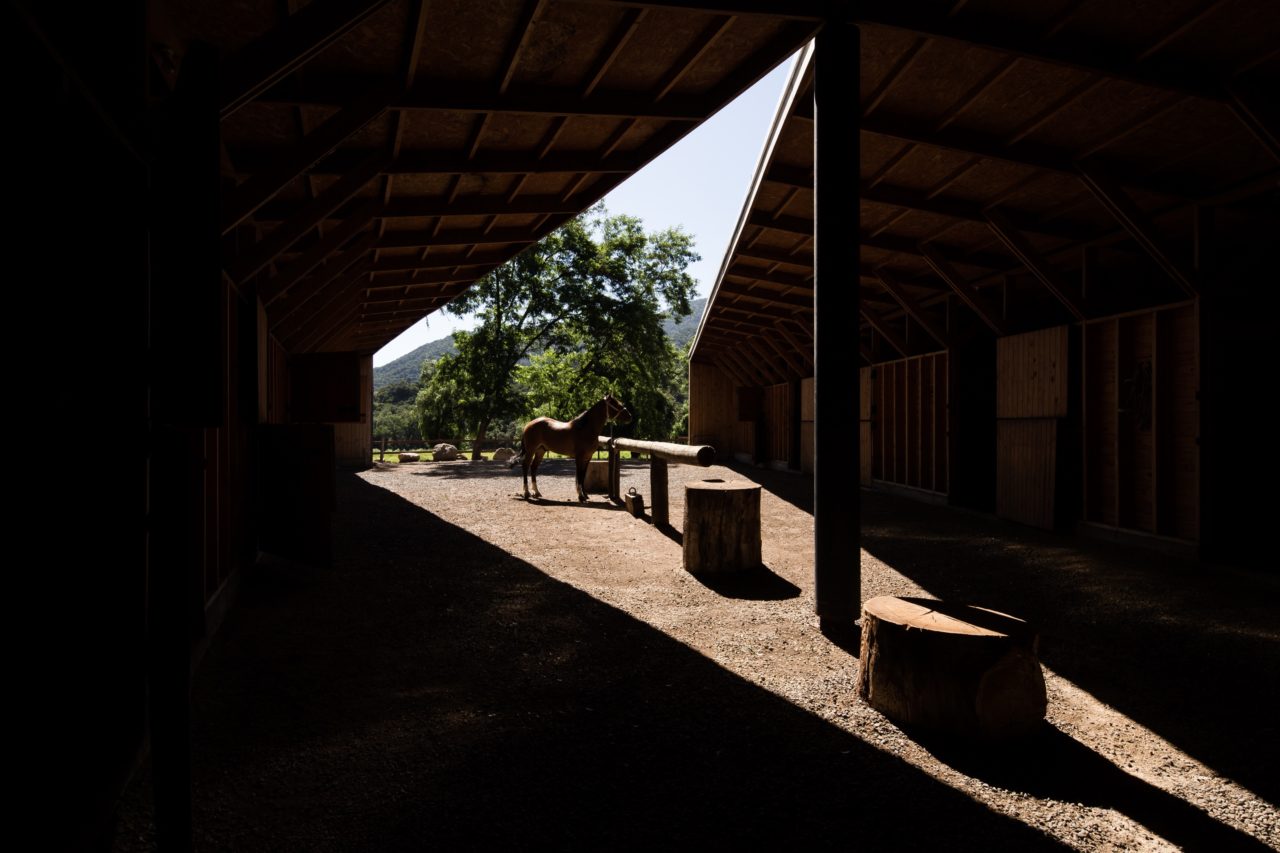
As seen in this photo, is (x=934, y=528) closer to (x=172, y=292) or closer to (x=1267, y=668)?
(x=1267, y=668)

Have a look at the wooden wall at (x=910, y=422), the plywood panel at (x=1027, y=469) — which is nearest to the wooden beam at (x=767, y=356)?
the wooden wall at (x=910, y=422)

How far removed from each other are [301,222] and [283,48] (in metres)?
2.81

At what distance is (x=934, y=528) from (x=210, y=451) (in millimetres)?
9010

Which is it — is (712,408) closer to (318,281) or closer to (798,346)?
(798,346)

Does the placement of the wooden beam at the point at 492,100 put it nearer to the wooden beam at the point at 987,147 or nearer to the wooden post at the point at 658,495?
the wooden beam at the point at 987,147

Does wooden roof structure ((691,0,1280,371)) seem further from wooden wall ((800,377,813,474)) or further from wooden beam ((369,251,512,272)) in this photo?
wooden wall ((800,377,813,474))

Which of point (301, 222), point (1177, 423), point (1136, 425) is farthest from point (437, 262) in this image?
point (1177, 423)

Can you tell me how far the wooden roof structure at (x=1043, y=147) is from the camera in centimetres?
511

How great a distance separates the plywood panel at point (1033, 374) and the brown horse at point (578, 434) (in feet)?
21.3

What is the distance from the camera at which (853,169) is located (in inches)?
195

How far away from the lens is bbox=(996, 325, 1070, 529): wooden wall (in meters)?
8.98

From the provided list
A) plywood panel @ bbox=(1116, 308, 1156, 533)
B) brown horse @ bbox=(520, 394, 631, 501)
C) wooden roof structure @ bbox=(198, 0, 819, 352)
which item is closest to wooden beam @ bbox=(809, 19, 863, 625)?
wooden roof structure @ bbox=(198, 0, 819, 352)

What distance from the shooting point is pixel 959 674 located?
304 centimetres

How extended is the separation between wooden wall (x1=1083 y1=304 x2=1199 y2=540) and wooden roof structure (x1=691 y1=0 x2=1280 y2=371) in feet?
1.66
